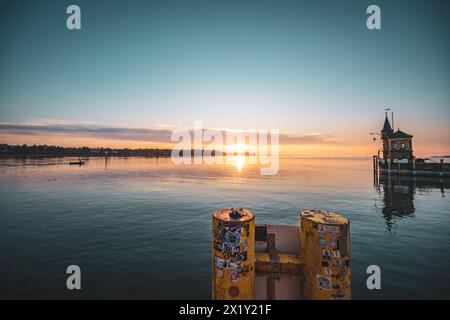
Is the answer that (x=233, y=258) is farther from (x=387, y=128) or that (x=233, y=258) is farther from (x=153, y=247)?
(x=387, y=128)

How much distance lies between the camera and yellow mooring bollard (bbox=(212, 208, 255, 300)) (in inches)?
146

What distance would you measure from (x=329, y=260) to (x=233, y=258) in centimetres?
179

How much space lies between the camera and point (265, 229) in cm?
466

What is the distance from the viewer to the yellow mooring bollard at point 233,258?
3.71m

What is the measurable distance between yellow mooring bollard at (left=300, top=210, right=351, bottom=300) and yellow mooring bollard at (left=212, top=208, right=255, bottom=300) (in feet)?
3.81

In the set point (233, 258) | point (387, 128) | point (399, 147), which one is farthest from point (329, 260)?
point (387, 128)

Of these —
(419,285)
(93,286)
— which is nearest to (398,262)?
(419,285)

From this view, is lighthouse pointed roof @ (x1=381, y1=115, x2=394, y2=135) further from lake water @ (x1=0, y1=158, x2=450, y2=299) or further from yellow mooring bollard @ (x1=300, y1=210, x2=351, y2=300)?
yellow mooring bollard @ (x1=300, y1=210, x2=351, y2=300)

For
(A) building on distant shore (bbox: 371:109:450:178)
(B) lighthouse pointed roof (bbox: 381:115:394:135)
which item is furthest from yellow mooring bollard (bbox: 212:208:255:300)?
(B) lighthouse pointed roof (bbox: 381:115:394:135)

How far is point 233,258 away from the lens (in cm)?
370

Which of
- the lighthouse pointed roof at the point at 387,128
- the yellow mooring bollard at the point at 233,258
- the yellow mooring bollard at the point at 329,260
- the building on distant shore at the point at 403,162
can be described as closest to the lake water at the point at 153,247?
the yellow mooring bollard at the point at 233,258

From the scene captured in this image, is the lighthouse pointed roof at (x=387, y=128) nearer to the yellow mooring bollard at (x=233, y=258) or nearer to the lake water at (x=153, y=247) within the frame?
the lake water at (x=153, y=247)
